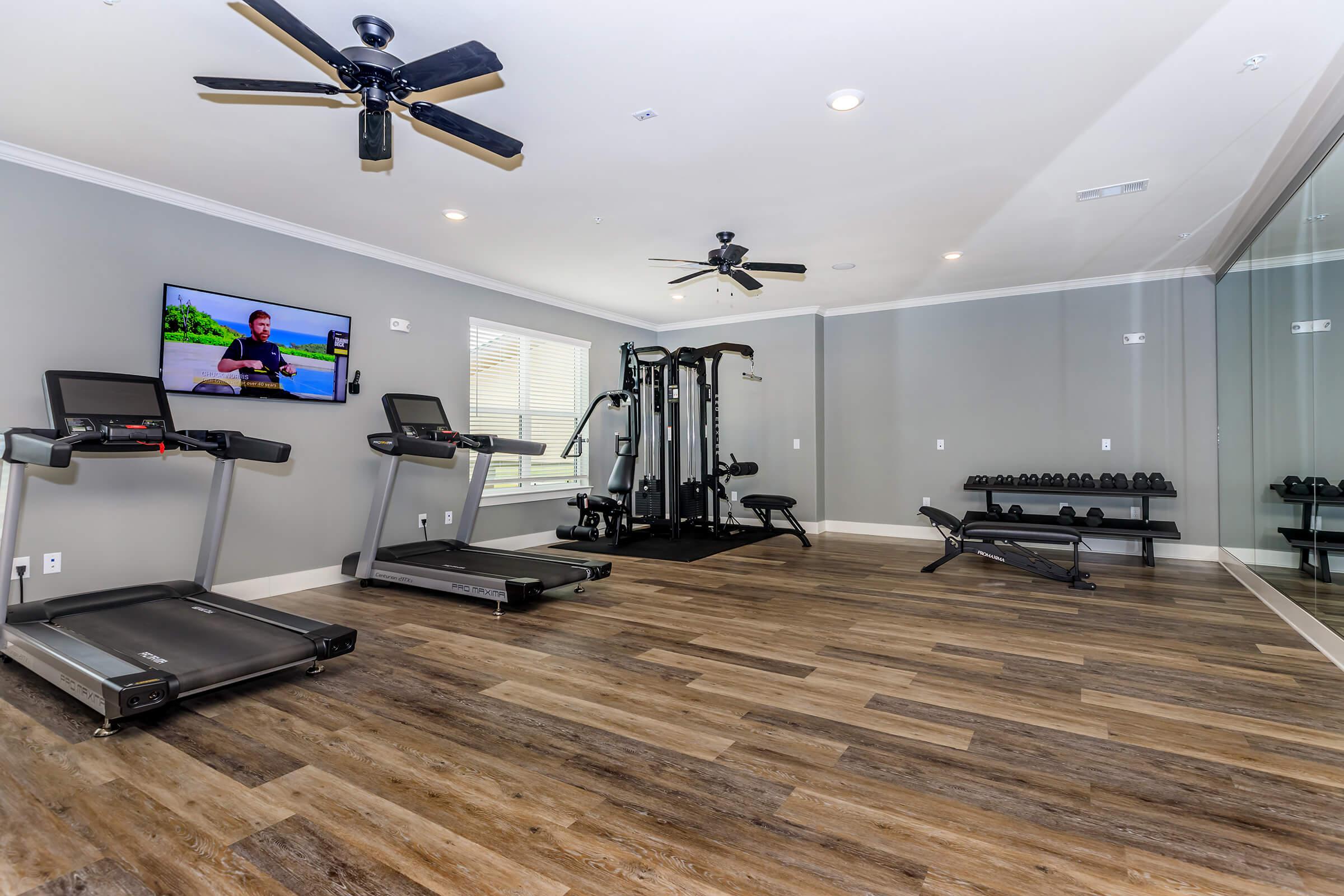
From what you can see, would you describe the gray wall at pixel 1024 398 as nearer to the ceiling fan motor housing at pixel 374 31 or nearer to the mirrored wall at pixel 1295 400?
the mirrored wall at pixel 1295 400

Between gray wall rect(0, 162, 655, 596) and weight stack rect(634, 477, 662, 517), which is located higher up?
gray wall rect(0, 162, 655, 596)

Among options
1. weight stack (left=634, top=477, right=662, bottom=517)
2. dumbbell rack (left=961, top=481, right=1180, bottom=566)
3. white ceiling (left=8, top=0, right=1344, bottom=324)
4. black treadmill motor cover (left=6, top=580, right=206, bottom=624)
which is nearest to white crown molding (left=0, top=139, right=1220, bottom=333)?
white ceiling (left=8, top=0, right=1344, bottom=324)

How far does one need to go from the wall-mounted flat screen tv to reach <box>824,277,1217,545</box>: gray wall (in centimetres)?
532

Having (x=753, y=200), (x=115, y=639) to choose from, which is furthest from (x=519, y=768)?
(x=753, y=200)

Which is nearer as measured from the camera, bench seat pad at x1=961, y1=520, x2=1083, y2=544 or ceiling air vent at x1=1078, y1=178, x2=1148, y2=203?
ceiling air vent at x1=1078, y1=178, x2=1148, y2=203

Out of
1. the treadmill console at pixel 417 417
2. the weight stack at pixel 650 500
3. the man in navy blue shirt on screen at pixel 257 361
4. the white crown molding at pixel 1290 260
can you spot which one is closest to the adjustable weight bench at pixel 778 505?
the weight stack at pixel 650 500

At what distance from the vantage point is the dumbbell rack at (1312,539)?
3287mm

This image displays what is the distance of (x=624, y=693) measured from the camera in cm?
283

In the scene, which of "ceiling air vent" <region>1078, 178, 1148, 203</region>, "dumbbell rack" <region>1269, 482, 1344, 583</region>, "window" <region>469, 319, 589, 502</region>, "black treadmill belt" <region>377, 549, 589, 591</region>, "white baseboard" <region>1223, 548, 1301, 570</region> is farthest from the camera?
"window" <region>469, 319, 589, 502</region>

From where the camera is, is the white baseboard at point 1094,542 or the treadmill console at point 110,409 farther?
the white baseboard at point 1094,542

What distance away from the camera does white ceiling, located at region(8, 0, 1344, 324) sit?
248cm

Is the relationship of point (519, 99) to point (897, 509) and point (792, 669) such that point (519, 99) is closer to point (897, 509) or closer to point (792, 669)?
point (792, 669)

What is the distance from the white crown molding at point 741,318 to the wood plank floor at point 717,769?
458 centimetres

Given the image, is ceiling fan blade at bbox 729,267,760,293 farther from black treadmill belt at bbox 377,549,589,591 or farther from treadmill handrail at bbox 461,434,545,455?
black treadmill belt at bbox 377,549,589,591
